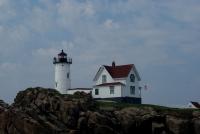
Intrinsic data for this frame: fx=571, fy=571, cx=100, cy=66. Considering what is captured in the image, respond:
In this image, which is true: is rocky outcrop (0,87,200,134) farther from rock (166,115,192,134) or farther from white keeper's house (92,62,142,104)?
white keeper's house (92,62,142,104)

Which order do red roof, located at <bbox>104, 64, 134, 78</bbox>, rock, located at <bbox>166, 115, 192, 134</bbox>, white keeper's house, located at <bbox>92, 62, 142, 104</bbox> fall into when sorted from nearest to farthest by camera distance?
rock, located at <bbox>166, 115, 192, 134</bbox>
white keeper's house, located at <bbox>92, 62, 142, 104</bbox>
red roof, located at <bbox>104, 64, 134, 78</bbox>

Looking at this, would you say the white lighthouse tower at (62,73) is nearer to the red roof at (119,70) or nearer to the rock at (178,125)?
the red roof at (119,70)

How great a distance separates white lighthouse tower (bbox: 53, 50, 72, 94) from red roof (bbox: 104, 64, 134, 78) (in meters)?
6.33

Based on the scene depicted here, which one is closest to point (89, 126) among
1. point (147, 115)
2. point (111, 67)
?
point (147, 115)

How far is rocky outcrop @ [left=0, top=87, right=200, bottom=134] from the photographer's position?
52.4 meters

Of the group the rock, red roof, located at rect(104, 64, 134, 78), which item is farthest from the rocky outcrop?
red roof, located at rect(104, 64, 134, 78)

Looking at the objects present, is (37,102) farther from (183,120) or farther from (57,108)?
(183,120)

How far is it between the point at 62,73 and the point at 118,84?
9164 mm

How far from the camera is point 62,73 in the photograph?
257 feet

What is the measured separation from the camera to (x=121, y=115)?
5603 cm

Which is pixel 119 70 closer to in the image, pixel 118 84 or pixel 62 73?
pixel 118 84

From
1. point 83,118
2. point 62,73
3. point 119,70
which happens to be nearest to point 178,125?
point 83,118

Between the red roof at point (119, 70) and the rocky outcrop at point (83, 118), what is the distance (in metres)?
15.6

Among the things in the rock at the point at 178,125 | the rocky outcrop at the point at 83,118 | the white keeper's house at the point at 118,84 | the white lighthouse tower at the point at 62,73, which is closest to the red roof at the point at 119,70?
the white keeper's house at the point at 118,84
